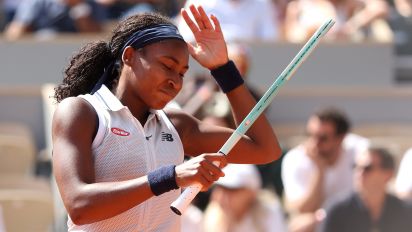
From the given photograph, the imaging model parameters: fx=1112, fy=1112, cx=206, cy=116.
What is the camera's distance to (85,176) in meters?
3.37

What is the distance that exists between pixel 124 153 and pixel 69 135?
21cm

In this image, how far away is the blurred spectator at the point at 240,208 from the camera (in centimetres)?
733

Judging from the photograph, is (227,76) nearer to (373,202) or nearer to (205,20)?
(205,20)

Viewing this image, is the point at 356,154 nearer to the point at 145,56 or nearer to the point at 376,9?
the point at 376,9

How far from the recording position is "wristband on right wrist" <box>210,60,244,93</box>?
3842 mm

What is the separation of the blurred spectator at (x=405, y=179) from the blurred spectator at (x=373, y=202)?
23 cm

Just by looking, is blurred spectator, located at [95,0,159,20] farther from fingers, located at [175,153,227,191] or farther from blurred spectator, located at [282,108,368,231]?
fingers, located at [175,153,227,191]

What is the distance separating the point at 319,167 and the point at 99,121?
4637 millimetres

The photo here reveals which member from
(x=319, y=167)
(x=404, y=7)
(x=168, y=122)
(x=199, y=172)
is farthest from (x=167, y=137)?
(x=404, y=7)

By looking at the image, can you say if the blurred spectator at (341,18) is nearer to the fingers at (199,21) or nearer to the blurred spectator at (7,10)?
the blurred spectator at (7,10)

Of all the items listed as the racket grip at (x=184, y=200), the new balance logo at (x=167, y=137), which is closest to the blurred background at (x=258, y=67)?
the new balance logo at (x=167, y=137)

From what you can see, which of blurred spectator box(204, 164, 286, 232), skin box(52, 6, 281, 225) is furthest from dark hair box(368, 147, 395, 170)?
skin box(52, 6, 281, 225)

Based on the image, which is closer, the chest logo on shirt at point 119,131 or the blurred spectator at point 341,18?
the chest logo on shirt at point 119,131

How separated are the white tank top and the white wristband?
618 centimetres
